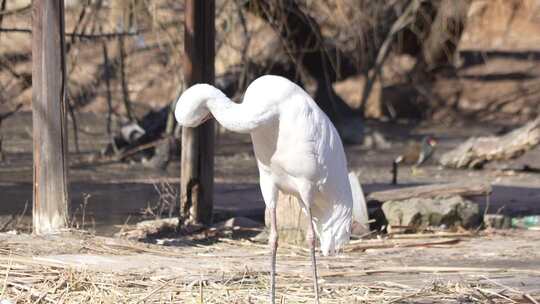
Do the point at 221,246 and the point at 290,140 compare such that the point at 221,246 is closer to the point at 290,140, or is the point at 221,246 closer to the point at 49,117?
the point at 49,117

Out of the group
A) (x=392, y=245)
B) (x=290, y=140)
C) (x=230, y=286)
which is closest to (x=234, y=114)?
(x=290, y=140)

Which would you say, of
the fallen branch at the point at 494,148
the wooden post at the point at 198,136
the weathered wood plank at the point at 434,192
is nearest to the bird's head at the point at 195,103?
the wooden post at the point at 198,136

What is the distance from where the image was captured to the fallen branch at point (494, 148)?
47.4ft

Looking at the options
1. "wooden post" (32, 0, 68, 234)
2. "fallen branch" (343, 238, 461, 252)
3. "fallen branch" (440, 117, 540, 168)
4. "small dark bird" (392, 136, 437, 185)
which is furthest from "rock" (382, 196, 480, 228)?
"small dark bird" (392, 136, 437, 185)

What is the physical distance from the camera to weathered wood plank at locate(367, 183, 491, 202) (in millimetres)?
10023

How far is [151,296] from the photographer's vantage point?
21.0 ft

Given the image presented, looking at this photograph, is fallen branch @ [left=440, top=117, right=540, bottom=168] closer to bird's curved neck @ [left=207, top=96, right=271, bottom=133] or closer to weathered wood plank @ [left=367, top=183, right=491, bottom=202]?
weathered wood plank @ [left=367, top=183, right=491, bottom=202]

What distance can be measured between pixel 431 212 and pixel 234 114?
14.5 feet

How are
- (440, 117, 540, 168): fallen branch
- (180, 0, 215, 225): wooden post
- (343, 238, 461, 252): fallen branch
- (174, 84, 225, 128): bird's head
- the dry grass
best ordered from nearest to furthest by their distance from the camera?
(174, 84, 225, 128): bird's head → the dry grass → (343, 238, 461, 252): fallen branch → (180, 0, 215, 225): wooden post → (440, 117, 540, 168): fallen branch

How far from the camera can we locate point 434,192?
398 inches

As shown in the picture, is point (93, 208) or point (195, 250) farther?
point (93, 208)

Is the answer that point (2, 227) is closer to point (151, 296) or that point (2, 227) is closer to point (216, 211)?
point (216, 211)

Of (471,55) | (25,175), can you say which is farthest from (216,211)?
(471,55)

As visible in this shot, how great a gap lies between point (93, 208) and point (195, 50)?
233 cm
